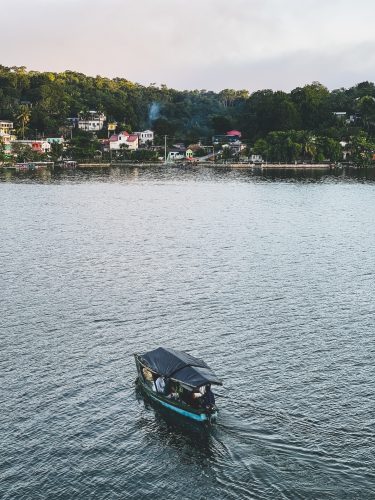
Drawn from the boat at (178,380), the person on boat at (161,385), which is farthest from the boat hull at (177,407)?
the person on boat at (161,385)

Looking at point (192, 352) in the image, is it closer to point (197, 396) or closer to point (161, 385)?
point (161, 385)

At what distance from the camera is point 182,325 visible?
157ft

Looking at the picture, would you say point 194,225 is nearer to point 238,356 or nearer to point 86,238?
point 86,238

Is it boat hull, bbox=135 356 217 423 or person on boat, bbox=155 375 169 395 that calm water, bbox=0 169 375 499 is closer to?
boat hull, bbox=135 356 217 423

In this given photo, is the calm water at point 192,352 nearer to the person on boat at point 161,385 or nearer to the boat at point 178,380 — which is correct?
the boat at point 178,380

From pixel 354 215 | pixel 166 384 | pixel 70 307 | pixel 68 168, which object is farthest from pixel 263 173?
pixel 166 384

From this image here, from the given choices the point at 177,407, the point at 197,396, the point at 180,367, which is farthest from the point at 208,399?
the point at 180,367

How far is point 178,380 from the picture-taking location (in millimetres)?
34344

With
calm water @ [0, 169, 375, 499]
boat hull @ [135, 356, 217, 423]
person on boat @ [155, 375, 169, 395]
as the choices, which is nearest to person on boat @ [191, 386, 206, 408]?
boat hull @ [135, 356, 217, 423]

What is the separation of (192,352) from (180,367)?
7.58 m

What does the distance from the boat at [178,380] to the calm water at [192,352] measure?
3.06 ft

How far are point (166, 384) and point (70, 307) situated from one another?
1904cm

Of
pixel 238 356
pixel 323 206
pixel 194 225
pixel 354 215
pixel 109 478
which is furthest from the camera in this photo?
pixel 323 206

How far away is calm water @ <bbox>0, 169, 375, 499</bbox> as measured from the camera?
1156 inches
